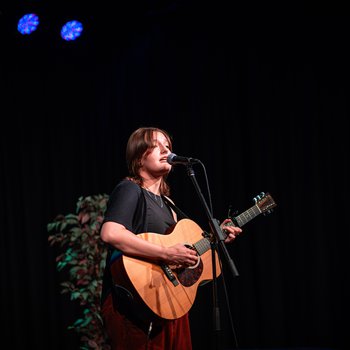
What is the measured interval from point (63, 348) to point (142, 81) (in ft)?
10.5

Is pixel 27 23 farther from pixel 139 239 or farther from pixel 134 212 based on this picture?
pixel 139 239

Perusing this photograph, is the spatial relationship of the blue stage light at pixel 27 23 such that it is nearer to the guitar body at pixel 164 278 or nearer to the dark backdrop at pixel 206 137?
the dark backdrop at pixel 206 137

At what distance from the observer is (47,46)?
574 centimetres

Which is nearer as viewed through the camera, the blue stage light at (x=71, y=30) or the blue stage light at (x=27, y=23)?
the blue stage light at (x=27, y=23)

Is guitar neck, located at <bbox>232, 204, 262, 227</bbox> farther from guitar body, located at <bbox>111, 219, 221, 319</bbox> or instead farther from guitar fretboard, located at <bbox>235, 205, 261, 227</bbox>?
guitar body, located at <bbox>111, 219, 221, 319</bbox>

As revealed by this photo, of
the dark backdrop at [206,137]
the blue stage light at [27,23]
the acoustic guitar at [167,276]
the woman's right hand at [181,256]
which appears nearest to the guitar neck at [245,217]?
the acoustic guitar at [167,276]

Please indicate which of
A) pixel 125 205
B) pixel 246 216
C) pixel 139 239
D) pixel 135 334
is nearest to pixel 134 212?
pixel 125 205

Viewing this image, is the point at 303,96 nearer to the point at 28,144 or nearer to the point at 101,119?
the point at 101,119

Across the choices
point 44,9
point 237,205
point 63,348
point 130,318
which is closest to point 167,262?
point 130,318

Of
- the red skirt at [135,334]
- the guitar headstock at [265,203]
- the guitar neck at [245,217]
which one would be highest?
the guitar headstock at [265,203]

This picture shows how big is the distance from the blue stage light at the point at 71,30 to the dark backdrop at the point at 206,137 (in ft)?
0.53

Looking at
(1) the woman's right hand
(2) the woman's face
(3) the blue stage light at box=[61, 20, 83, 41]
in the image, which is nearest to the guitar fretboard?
(1) the woman's right hand

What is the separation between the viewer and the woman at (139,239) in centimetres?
255

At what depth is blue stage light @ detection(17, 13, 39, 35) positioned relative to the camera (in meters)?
5.27
